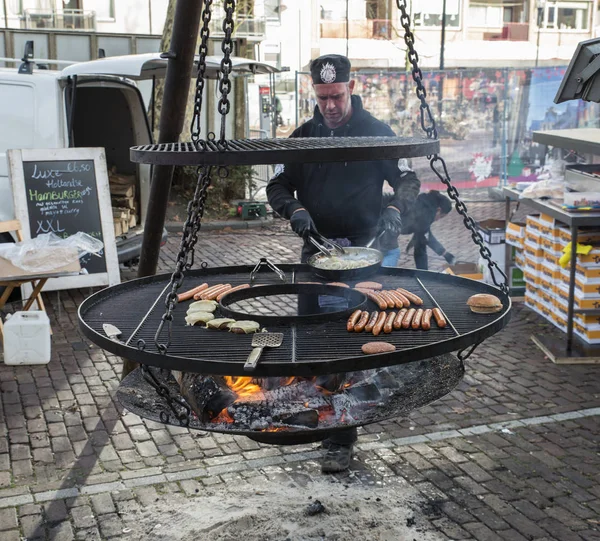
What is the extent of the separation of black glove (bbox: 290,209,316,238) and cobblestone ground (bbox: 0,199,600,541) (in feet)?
4.98

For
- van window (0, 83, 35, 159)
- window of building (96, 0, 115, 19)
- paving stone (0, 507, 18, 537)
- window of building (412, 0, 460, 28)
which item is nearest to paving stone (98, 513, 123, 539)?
paving stone (0, 507, 18, 537)

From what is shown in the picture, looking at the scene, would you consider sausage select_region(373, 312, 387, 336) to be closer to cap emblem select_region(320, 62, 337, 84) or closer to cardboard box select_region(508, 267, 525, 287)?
cap emblem select_region(320, 62, 337, 84)

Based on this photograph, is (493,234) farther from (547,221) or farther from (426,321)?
(426,321)

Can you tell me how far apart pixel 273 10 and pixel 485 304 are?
39.1 metres

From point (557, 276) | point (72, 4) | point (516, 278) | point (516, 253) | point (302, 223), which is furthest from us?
point (72, 4)

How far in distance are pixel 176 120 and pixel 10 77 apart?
16.6ft

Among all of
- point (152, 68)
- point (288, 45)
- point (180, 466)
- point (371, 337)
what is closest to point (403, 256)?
point (152, 68)

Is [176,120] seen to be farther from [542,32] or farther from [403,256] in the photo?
[542,32]

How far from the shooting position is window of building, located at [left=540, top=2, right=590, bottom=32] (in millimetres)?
46688

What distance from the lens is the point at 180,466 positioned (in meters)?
4.93

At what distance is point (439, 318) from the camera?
3.38 meters

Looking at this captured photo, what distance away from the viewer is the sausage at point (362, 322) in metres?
3.32

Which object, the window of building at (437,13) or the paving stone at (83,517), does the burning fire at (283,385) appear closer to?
the paving stone at (83,517)

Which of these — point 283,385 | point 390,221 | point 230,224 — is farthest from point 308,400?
point 230,224
